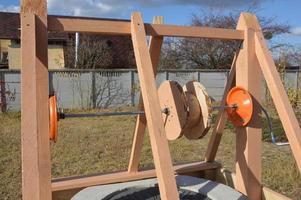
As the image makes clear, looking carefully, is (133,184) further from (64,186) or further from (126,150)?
(126,150)

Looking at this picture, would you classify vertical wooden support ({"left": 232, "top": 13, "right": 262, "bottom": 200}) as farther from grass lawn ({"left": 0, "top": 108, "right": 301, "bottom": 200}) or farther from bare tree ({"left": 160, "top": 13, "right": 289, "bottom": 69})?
bare tree ({"left": 160, "top": 13, "right": 289, "bottom": 69})

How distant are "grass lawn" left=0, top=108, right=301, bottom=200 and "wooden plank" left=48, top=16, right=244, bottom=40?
86.0 inches

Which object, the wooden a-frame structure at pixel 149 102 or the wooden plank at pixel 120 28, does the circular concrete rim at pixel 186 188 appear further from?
the wooden plank at pixel 120 28

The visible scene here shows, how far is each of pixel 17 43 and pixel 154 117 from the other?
2216 centimetres

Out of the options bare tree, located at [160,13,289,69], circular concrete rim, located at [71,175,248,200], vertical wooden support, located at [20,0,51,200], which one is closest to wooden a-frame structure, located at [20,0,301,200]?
vertical wooden support, located at [20,0,51,200]

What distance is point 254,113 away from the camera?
103 inches

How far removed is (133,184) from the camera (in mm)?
2611

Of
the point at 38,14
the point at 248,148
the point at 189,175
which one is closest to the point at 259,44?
the point at 248,148

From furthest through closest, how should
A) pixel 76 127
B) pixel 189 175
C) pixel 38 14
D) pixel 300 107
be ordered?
1. pixel 300 107
2. pixel 76 127
3. pixel 189 175
4. pixel 38 14

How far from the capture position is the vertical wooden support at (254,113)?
258cm

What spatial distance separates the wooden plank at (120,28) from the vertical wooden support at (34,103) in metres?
0.11

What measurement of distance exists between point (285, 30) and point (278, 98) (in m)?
19.1

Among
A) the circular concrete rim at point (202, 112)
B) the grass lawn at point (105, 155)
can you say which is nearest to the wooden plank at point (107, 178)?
the circular concrete rim at point (202, 112)

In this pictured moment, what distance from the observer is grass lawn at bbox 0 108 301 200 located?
14.5 ft
